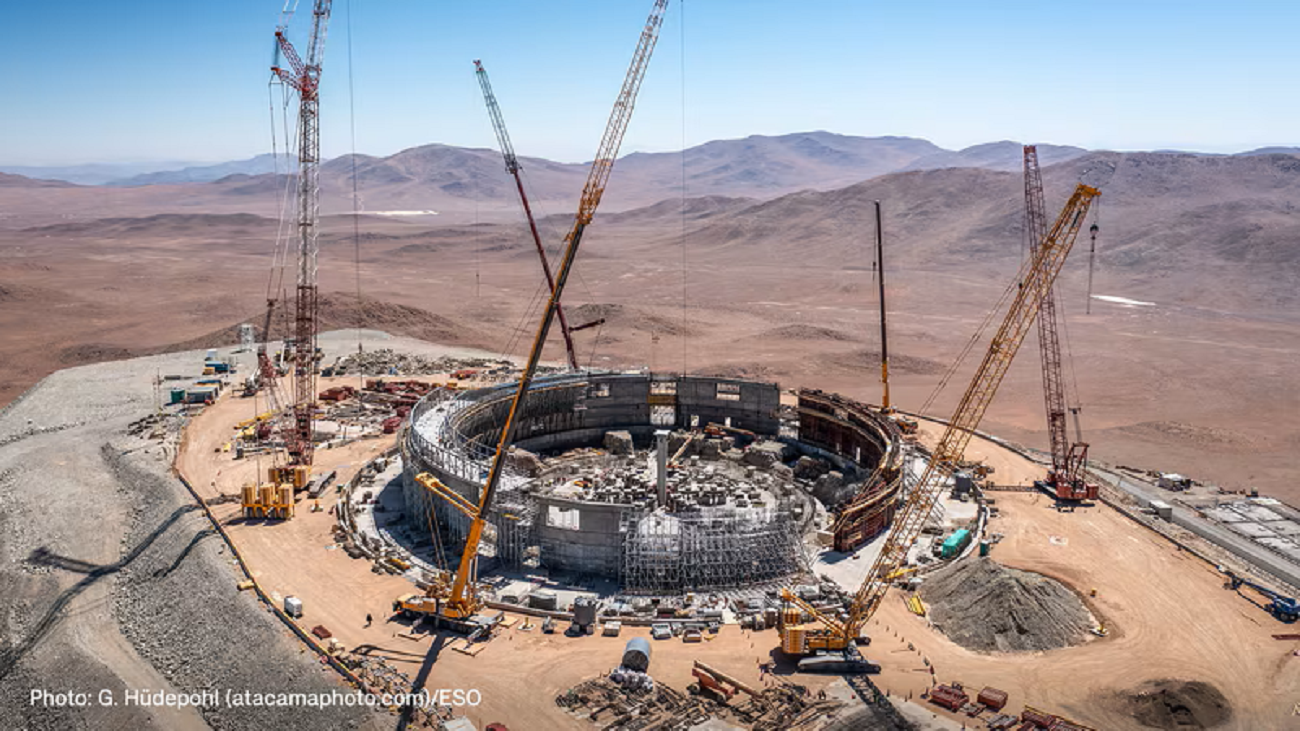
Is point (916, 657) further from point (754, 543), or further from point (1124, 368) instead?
point (1124, 368)

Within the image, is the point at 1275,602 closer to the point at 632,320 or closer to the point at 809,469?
the point at 809,469

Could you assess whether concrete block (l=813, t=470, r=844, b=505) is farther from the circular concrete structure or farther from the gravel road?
the gravel road

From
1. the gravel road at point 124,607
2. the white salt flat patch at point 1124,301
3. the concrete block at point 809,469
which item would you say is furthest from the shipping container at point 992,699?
the white salt flat patch at point 1124,301

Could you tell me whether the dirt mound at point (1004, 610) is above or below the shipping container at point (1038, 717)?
above

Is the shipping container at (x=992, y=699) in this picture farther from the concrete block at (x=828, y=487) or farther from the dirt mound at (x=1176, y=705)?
the concrete block at (x=828, y=487)

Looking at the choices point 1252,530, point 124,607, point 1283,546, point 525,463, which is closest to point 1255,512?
point 1252,530

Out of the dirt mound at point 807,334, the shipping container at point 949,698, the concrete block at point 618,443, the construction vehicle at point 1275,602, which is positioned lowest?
the shipping container at point 949,698

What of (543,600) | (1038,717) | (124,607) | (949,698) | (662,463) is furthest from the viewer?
(662,463)

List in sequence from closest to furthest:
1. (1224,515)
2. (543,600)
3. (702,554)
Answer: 1. (543,600)
2. (702,554)
3. (1224,515)
